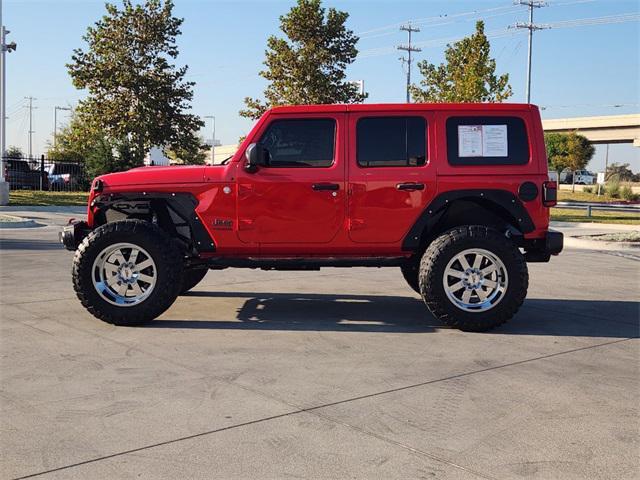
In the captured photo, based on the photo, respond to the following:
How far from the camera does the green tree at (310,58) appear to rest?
3328cm

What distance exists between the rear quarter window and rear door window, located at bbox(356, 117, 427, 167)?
29cm

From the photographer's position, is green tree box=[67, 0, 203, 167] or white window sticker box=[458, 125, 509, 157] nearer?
white window sticker box=[458, 125, 509, 157]

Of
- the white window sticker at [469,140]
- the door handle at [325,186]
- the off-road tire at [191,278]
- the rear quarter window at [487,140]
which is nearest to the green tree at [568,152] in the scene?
the off-road tire at [191,278]

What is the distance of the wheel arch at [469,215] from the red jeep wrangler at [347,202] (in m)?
0.02

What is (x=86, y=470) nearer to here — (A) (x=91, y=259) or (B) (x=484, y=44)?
(A) (x=91, y=259)

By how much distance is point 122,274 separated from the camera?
22.7 feet

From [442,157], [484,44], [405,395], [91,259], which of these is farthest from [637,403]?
[484,44]

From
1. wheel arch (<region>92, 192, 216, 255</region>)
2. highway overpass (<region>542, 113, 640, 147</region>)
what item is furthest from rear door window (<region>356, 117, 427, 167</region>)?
highway overpass (<region>542, 113, 640, 147</region>)

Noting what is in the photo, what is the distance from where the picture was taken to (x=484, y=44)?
34844 millimetres

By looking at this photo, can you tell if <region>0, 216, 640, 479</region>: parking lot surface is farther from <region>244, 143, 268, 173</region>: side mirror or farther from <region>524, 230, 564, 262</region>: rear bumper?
<region>244, 143, 268, 173</region>: side mirror

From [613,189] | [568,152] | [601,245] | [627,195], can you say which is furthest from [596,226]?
[568,152]

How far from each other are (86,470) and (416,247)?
4.28 meters

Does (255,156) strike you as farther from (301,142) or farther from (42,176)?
(42,176)

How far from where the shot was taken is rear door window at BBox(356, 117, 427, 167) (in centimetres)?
700
